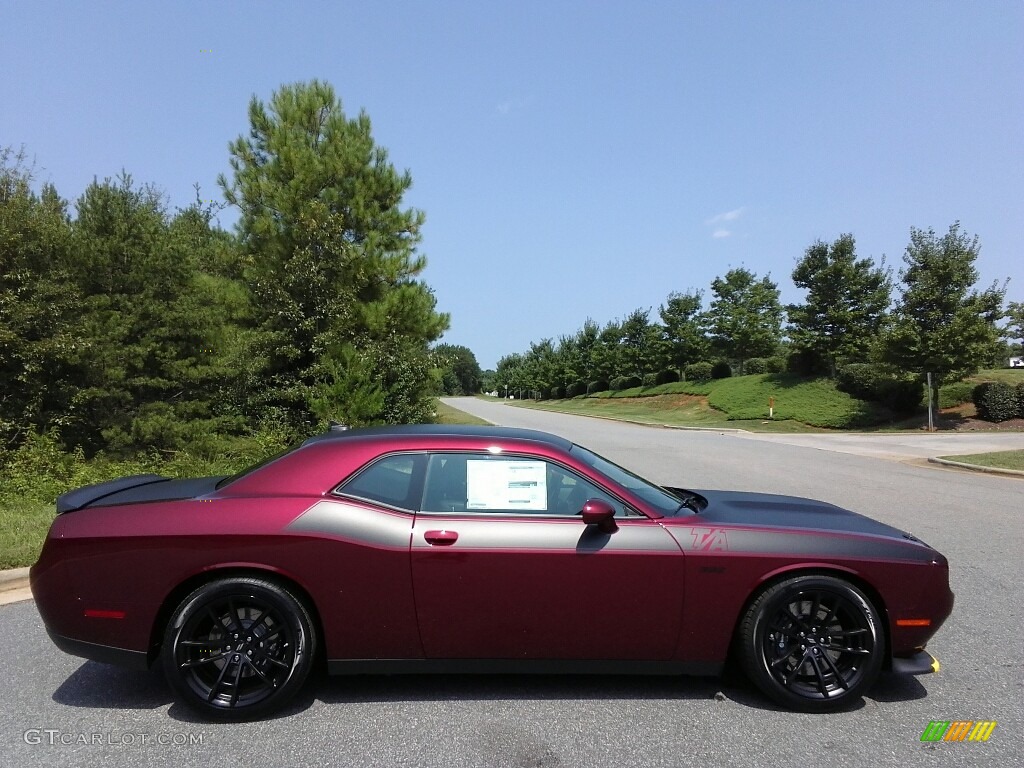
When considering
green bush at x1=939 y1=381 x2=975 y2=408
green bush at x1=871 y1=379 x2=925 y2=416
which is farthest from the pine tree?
green bush at x1=939 y1=381 x2=975 y2=408

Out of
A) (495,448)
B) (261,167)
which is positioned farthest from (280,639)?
(261,167)

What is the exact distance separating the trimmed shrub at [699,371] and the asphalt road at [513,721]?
41.9 meters

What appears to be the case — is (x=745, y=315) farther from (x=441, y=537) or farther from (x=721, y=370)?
(x=441, y=537)

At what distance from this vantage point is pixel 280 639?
324cm

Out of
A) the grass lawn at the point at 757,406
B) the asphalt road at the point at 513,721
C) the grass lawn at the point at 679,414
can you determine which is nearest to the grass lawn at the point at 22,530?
the asphalt road at the point at 513,721

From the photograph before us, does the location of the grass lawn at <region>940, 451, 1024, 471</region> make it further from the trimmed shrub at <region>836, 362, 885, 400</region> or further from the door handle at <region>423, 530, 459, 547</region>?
the door handle at <region>423, 530, 459, 547</region>

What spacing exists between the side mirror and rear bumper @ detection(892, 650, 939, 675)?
5.15 ft

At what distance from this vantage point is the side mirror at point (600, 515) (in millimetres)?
3214

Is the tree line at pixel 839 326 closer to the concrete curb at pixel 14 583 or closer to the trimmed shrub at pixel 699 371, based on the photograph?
the trimmed shrub at pixel 699 371

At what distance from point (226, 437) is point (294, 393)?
166cm

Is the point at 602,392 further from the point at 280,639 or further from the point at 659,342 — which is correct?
the point at 280,639

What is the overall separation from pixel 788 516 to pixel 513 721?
1.84 meters

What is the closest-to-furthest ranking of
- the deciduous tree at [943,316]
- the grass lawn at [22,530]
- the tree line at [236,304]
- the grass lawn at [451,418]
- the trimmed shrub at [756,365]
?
the grass lawn at [22,530], the tree line at [236,304], the grass lawn at [451,418], the deciduous tree at [943,316], the trimmed shrub at [756,365]

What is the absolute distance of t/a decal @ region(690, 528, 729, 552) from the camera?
329cm
